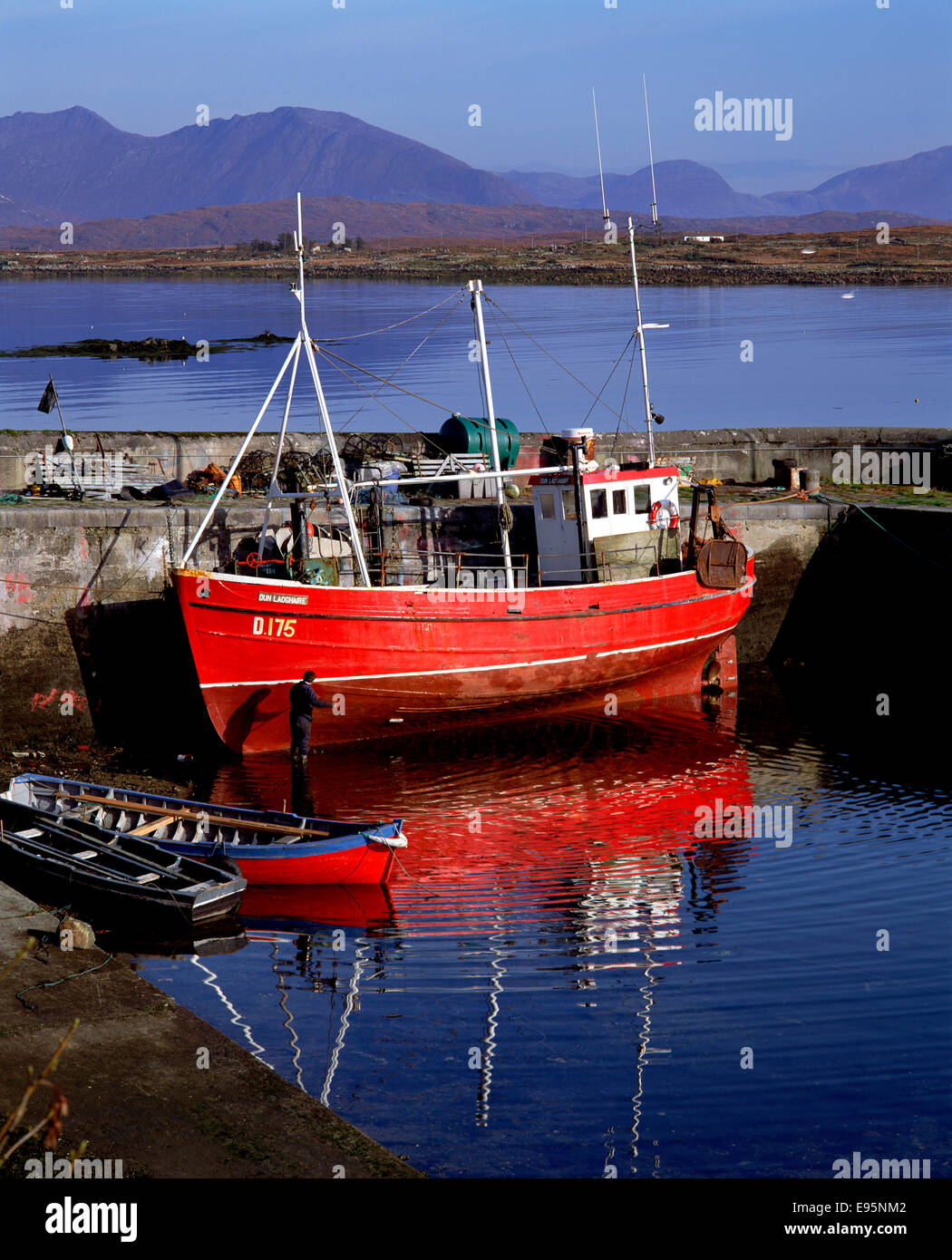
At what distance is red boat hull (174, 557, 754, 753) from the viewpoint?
1739 centimetres

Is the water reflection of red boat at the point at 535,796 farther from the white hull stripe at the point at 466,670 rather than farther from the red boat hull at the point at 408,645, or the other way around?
the white hull stripe at the point at 466,670

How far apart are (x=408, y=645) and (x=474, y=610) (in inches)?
43.2

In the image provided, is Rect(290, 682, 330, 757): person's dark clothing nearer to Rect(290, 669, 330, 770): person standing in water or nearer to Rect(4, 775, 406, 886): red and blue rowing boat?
Rect(290, 669, 330, 770): person standing in water

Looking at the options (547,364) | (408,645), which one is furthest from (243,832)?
(547,364)

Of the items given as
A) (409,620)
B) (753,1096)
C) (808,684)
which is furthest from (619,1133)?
(808,684)

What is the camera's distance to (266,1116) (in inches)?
311

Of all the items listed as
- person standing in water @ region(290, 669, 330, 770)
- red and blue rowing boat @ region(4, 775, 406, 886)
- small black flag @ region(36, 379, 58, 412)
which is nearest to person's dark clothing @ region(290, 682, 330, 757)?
person standing in water @ region(290, 669, 330, 770)

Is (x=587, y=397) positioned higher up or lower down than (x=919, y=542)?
higher up

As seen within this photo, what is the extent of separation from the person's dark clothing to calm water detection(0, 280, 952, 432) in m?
7.89

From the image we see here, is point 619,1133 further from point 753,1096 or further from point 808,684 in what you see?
point 808,684

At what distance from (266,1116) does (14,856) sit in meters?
6.83

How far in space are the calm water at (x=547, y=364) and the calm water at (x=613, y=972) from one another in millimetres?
9276

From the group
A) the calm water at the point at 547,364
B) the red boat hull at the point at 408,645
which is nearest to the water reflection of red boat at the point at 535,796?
the red boat hull at the point at 408,645

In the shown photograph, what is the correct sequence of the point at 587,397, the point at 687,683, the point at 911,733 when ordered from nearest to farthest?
the point at 911,733 → the point at 687,683 → the point at 587,397
